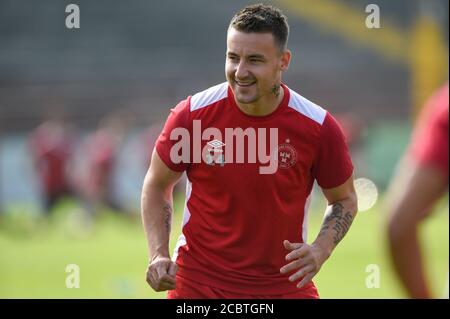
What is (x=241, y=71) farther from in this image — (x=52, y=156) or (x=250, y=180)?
(x=52, y=156)

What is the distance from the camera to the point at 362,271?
14344 millimetres

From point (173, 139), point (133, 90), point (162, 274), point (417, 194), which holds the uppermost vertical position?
point (133, 90)

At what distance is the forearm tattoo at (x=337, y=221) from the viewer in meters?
5.78

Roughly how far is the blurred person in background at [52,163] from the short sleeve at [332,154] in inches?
669

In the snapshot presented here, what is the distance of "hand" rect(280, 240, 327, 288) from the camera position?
5355mm

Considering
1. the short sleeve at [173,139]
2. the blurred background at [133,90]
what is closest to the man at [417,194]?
the short sleeve at [173,139]

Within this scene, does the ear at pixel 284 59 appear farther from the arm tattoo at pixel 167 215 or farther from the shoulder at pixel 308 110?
the arm tattoo at pixel 167 215

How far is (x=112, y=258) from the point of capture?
54.7 ft

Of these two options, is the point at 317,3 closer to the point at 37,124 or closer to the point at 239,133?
the point at 37,124

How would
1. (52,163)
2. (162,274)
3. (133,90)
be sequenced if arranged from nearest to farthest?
(162,274) < (52,163) < (133,90)

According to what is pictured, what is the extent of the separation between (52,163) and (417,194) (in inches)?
739

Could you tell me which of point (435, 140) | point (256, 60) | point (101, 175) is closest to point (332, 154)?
point (256, 60)

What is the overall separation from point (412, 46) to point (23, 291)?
2261 centimetres
